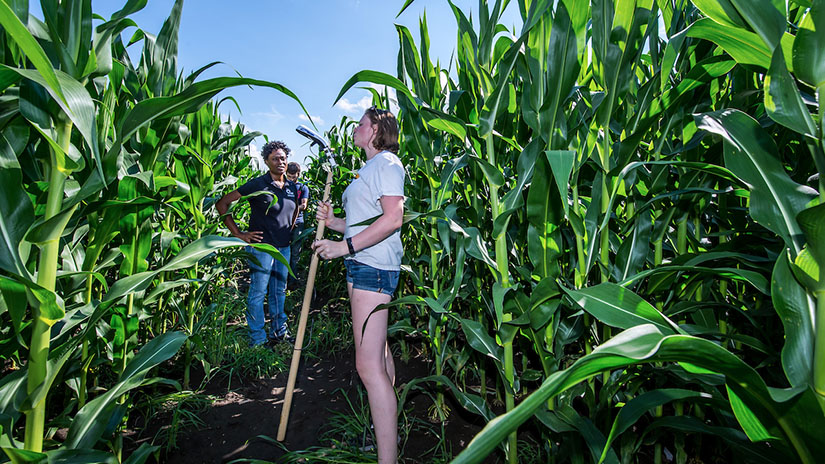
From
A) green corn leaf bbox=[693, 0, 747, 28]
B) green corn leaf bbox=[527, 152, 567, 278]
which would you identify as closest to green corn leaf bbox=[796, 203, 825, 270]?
green corn leaf bbox=[693, 0, 747, 28]

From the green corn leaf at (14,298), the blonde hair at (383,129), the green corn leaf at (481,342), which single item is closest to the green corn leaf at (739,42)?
the green corn leaf at (481,342)

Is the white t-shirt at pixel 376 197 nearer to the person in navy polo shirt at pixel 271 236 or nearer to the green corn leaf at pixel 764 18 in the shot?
the green corn leaf at pixel 764 18

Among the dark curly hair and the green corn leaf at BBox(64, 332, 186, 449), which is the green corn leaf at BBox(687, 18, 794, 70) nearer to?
the green corn leaf at BBox(64, 332, 186, 449)

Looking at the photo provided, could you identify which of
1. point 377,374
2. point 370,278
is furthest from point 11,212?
point 377,374

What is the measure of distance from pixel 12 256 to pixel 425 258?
1759 millimetres

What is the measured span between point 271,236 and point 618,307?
10.6 ft

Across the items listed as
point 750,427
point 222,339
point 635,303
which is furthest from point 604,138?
point 222,339

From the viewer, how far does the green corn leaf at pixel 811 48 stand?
56 cm

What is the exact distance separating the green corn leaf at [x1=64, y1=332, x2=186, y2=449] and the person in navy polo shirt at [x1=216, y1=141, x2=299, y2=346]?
2.12m

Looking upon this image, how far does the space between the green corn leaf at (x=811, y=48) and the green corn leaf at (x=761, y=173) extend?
13 cm

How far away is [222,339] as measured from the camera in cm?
291

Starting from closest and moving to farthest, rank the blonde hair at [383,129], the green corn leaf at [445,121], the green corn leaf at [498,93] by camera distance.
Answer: the green corn leaf at [498,93] → the green corn leaf at [445,121] → the blonde hair at [383,129]

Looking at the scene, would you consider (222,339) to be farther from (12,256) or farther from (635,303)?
(635,303)

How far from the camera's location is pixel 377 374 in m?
1.63
